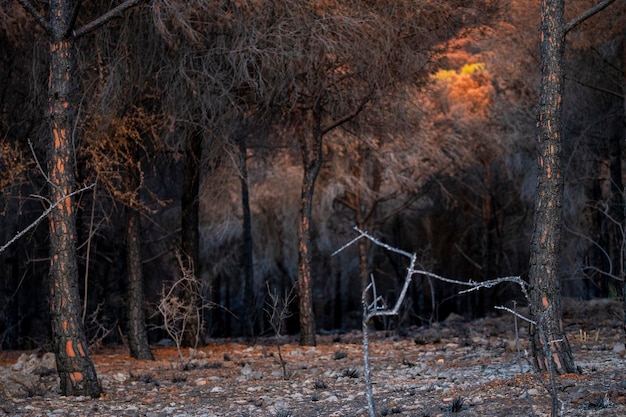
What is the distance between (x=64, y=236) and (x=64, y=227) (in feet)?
0.32

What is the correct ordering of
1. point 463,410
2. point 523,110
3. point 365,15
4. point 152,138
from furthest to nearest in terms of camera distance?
point 523,110, point 152,138, point 365,15, point 463,410

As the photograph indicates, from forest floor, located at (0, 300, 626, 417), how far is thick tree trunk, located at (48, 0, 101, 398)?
1.20ft

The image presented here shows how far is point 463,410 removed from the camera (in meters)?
6.87

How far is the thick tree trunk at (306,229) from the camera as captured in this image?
1430 centimetres

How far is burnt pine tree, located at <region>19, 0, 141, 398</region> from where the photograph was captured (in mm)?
8969

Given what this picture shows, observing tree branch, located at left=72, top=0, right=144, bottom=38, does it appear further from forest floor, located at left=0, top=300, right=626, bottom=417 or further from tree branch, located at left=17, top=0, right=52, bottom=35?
forest floor, located at left=0, top=300, right=626, bottom=417

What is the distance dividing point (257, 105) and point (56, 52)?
5.06 m

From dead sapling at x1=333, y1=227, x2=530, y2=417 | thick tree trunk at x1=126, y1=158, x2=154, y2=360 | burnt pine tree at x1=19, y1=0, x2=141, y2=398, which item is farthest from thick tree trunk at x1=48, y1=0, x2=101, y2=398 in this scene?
dead sapling at x1=333, y1=227, x2=530, y2=417

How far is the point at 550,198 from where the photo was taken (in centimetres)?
816

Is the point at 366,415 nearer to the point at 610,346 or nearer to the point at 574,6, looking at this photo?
the point at 610,346

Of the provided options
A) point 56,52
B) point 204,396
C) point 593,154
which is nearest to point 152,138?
point 56,52

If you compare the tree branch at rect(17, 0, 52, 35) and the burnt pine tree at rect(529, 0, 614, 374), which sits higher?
the tree branch at rect(17, 0, 52, 35)

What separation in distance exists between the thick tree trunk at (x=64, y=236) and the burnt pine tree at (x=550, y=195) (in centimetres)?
477

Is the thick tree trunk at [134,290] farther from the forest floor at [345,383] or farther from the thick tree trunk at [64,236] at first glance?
the thick tree trunk at [64,236]
